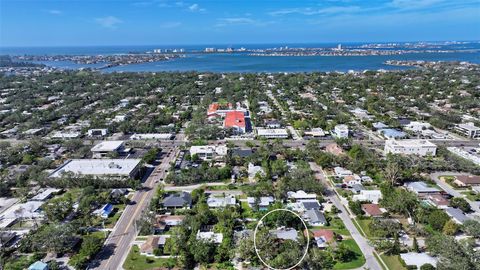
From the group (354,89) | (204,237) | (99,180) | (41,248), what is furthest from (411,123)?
(41,248)

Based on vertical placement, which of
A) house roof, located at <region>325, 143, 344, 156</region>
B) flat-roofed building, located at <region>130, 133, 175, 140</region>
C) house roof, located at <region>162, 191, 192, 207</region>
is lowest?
house roof, located at <region>162, 191, 192, 207</region>

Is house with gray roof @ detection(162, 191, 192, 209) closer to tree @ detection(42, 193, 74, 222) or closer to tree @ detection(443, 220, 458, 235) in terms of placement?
tree @ detection(42, 193, 74, 222)

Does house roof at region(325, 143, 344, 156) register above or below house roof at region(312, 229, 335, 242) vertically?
above

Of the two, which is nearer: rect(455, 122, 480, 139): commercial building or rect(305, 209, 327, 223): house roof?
rect(305, 209, 327, 223): house roof

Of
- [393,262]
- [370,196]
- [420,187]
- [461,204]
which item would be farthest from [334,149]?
[393,262]

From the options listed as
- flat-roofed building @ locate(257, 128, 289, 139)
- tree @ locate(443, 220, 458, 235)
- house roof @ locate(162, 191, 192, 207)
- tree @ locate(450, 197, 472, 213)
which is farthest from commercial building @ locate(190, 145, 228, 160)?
tree @ locate(450, 197, 472, 213)

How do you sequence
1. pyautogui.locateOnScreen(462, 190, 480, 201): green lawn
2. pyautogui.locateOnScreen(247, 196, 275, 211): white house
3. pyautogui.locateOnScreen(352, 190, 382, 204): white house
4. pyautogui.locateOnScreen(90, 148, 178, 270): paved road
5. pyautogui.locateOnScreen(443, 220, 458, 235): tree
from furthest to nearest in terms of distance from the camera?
pyautogui.locateOnScreen(462, 190, 480, 201): green lawn, pyautogui.locateOnScreen(352, 190, 382, 204): white house, pyautogui.locateOnScreen(247, 196, 275, 211): white house, pyautogui.locateOnScreen(443, 220, 458, 235): tree, pyautogui.locateOnScreen(90, 148, 178, 270): paved road

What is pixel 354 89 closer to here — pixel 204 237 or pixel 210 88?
pixel 210 88
